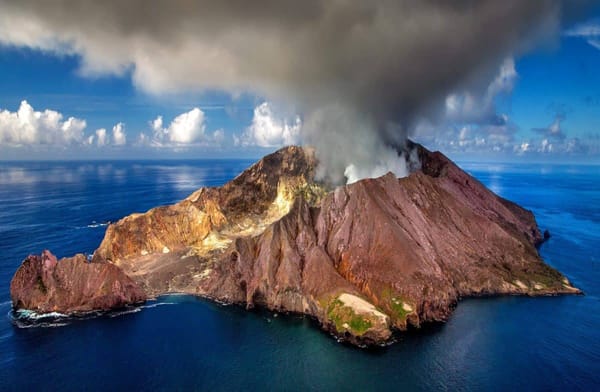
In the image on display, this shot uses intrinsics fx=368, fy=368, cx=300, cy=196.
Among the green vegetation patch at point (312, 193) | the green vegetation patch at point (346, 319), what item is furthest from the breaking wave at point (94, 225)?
the green vegetation patch at point (346, 319)

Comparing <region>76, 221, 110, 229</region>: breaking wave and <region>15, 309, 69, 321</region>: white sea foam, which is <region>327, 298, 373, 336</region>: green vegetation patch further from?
<region>76, 221, 110, 229</region>: breaking wave

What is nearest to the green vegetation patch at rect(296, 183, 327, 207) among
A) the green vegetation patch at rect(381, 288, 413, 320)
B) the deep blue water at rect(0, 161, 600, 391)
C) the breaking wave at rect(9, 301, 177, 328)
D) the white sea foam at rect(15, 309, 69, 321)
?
the deep blue water at rect(0, 161, 600, 391)

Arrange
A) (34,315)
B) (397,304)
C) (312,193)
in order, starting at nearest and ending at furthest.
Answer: (397,304)
(34,315)
(312,193)

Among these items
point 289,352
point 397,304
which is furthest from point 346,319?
point 289,352

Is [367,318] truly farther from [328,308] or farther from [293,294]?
[293,294]

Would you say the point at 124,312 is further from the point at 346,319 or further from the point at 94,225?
the point at 94,225

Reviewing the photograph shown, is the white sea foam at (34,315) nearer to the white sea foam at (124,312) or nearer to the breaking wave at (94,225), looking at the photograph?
the white sea foam at (124,312)
